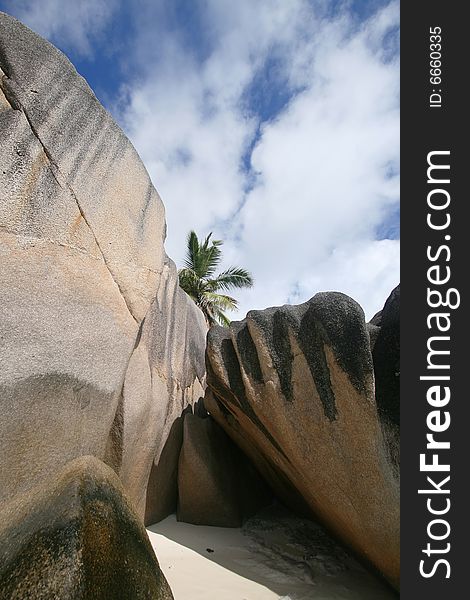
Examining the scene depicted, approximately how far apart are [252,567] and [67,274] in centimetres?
297

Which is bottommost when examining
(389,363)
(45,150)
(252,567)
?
(252,567)

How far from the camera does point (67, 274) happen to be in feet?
9.07

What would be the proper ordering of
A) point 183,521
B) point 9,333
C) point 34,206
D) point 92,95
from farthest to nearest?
point 183,521, point 92,95, point 34,206, point 9,333

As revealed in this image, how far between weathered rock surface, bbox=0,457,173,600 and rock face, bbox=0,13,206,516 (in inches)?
9.4

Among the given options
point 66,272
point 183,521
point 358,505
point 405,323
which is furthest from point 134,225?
point 183,521

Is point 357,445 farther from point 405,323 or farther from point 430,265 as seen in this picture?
point 430,265

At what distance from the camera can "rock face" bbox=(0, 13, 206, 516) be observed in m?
2.38

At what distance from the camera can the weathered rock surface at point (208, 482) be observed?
468 centimetres

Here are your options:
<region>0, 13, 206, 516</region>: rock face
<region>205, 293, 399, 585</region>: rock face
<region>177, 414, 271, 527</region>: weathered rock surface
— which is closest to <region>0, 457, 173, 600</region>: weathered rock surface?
<region>0, 13, 206, 516</region>: rock face

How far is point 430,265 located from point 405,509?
5.34 feet

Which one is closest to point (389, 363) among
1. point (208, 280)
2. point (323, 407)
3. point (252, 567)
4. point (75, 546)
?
point (323, 407)

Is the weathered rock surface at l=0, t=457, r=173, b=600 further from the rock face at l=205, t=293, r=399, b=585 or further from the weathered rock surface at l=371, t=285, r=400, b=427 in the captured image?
the weathered rock surface at l=371, t=285, r=400, b=427

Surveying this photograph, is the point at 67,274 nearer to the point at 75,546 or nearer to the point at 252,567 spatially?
the point at 75,546

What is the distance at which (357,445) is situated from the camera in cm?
315
